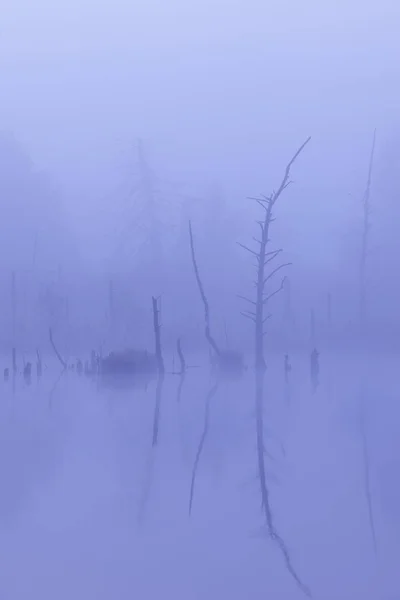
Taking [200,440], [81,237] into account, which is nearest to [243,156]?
[81,237]

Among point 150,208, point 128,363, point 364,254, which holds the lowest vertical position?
point 128,363

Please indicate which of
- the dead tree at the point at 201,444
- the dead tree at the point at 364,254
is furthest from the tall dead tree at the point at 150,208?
the dead tree at the point at 201,444

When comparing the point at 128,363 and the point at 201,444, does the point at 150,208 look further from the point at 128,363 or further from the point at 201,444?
the point at 201,444

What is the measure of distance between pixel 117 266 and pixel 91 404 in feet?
60.2

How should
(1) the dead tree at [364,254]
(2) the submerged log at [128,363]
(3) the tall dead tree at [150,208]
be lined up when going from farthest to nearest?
(3) the tall dead tree at [150,208] → (1) the dead tree at [364,254] → (2) the submerged log at [128,363]

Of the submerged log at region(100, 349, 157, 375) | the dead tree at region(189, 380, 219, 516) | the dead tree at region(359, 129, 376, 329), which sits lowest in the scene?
the submerged log at region(100, 349, 157, 375)

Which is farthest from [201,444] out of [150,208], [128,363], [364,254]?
[150,208]

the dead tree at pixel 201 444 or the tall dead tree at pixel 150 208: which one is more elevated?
the tall dead tree at pixel 150 208

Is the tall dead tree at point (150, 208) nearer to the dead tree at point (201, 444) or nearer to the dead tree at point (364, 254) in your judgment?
the dead tree at point (364, 254)

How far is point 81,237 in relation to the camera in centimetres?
3447

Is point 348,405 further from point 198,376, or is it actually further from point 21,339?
point 21,339

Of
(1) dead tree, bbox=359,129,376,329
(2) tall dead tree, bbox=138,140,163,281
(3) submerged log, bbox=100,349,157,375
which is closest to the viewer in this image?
(3) submerged log, bbox=100,349,157,375

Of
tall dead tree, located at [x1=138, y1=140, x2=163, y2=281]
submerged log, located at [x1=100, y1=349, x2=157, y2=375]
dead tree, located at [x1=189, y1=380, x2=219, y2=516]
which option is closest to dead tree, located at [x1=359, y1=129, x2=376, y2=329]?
tall dead tree, located at [x1=138, y1=140, x2=163, y2=281]

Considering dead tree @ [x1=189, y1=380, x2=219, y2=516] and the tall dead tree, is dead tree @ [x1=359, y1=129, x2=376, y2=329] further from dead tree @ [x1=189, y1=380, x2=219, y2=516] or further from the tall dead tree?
dead tree @ [x1=189, y1=380, x2=219, y2=516]
